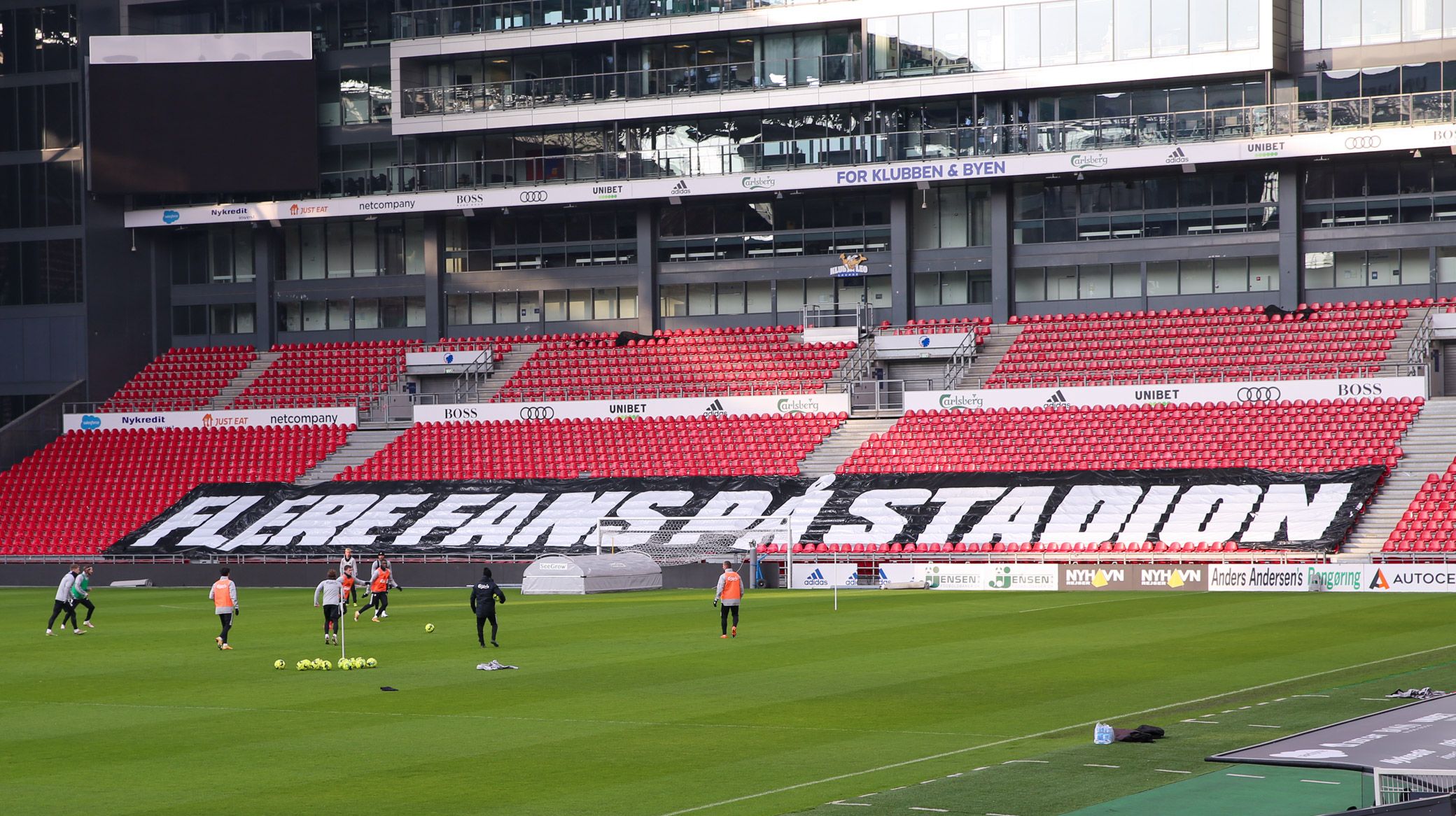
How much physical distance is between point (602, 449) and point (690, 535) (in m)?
9.27

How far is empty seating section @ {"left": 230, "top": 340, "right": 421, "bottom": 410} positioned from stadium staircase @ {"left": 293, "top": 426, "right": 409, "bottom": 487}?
5.90 ft

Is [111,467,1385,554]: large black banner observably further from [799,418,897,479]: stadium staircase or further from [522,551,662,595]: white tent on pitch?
[522,551,662,595]: white tent on pitch

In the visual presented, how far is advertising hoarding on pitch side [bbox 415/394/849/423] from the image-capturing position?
55.2 m

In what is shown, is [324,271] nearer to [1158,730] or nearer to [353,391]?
[353,391]

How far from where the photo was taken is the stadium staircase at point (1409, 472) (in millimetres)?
41281

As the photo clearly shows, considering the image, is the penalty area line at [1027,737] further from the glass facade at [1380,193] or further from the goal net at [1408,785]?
the glass facade at [1380,193]

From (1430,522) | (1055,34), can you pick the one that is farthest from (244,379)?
(1430,522)

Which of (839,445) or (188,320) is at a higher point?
(188,320)

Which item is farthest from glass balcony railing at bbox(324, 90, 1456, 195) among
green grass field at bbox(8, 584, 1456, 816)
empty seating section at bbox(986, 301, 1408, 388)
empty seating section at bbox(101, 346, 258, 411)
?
green grass field at bbox(8, 584, 1456, 816)

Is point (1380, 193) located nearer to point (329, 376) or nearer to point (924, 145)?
point (924, 145)

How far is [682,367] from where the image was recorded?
59188 millimetres

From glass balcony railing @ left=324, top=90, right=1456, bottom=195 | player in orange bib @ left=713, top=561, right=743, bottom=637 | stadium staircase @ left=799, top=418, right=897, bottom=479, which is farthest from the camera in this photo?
glass balcony railing @ left=324, top=90, right=1456, bottom=195

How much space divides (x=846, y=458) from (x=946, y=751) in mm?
35115

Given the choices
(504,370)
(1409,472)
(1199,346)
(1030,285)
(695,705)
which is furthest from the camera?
(504,370)
